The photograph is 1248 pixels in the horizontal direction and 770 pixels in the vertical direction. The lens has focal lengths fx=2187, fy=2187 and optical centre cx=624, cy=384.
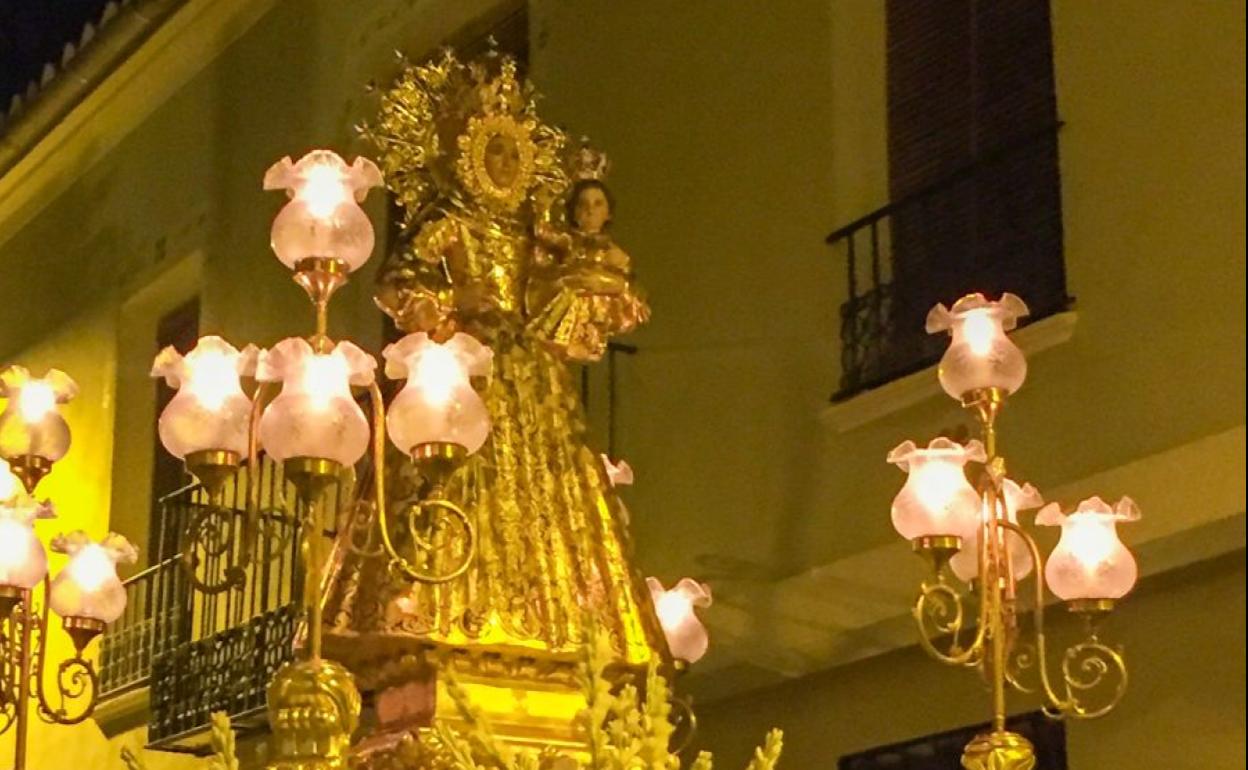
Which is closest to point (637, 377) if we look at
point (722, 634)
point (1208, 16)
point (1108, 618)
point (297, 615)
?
point (722, 634)

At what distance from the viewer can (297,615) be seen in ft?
17.0

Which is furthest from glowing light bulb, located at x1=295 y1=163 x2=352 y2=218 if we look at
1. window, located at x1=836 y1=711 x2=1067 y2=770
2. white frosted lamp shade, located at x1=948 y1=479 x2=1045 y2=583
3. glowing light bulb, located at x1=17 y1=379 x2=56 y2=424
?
window, located at x1=836 y1=711 x2=1067 y2=770

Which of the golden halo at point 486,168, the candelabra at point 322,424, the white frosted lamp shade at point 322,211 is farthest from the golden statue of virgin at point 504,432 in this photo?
the white frosted lamp shade at point 322,211

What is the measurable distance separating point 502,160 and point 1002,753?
5.05 feet

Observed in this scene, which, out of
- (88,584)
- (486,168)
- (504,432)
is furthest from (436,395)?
(88,584)

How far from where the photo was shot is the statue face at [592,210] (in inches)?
176

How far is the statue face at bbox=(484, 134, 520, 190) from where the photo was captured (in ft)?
14.5

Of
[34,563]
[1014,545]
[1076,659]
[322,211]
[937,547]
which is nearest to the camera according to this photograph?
[322,211]

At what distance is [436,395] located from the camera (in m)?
3.76

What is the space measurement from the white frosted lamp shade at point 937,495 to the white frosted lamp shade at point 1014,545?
96mm

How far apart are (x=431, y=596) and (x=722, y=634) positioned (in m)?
1.45

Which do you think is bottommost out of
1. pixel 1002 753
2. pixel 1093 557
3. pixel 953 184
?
pixel 1002 753

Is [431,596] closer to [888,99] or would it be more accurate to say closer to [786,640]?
[786,640]

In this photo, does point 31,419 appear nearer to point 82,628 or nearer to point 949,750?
point 82,628
